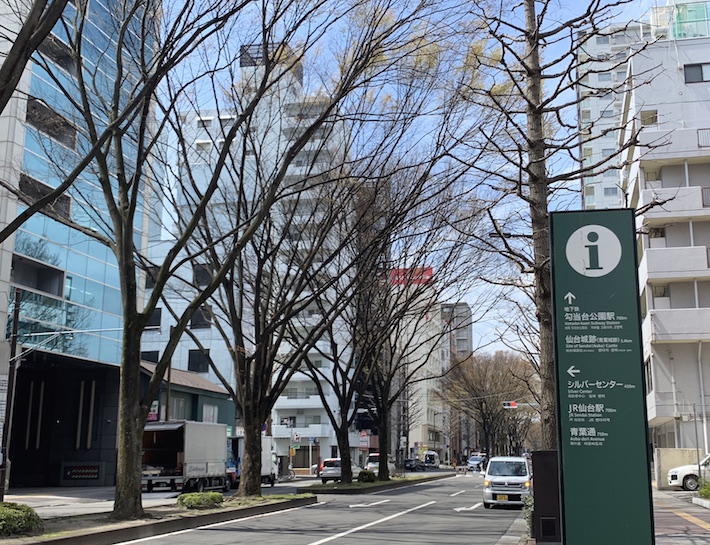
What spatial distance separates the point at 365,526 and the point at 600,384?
28.9ft

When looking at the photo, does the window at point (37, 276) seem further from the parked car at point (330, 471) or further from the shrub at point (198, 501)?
the parked car at point (330, 471)

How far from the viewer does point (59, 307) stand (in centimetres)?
3328

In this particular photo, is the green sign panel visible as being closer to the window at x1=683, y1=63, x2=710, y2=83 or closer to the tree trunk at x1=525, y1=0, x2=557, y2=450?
the tree trunk at x1=525, y1=0, x2=557, y2=450

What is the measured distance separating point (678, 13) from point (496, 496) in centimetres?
3304

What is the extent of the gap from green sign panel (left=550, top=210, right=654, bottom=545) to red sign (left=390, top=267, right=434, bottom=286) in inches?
742

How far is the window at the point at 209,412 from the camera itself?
50.6 meters

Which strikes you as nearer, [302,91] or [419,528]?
[419,528]

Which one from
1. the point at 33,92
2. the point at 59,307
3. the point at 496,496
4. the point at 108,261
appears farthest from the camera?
the point at 108,261

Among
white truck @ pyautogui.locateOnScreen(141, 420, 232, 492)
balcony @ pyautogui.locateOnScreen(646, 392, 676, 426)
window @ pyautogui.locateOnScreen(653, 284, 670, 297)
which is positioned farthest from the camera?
window @ pyautogui.locateOnScreen(653, 284, 670, 297)

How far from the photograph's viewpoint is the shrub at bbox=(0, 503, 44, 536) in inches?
464

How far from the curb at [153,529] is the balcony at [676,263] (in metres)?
25.0

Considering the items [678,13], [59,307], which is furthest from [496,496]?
[678,13]

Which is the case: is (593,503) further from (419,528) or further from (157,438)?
(157,438)

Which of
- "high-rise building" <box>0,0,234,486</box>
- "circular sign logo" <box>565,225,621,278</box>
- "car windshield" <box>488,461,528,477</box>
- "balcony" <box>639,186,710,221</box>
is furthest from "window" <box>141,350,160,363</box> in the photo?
"circular sign logo" <box>565,225,621,278</box>
